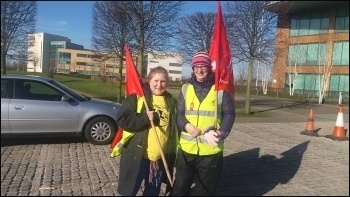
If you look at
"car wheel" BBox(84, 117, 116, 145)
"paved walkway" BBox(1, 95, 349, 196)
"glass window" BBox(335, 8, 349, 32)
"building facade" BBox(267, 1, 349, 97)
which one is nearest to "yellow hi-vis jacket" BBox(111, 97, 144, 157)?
"paved walkway" BBox(1, 95, 349, 196)

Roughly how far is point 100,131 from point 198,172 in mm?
4330

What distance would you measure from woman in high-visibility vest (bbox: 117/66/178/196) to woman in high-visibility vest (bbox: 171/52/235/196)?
138 millimetres

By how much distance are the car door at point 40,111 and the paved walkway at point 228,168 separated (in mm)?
383

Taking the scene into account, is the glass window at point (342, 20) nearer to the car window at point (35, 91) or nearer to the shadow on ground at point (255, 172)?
the shadow on ground at point (255, 172)

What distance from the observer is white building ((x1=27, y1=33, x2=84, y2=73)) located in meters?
4.04

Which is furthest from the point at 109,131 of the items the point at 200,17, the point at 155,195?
the point at 200,17

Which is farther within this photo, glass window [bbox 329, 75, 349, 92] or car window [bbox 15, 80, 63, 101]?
glass window [bbox 329, 75, 349, 92]

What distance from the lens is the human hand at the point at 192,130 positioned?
131 inches

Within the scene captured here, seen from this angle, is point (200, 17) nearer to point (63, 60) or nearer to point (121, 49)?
point (121, 49)

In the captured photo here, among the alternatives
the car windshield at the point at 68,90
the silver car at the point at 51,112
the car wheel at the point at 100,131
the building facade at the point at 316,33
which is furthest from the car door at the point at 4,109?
the building facade at the point at 316,33

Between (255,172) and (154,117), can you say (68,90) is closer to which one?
(255,172)

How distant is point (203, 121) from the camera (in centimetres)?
343

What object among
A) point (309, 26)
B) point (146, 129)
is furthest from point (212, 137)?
point (309, 26)

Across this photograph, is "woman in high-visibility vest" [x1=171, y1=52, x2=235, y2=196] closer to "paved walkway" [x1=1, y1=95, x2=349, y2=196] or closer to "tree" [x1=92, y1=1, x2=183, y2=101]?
"paved walkway" [x1=1, y1=95, x2=349, y2=196]
